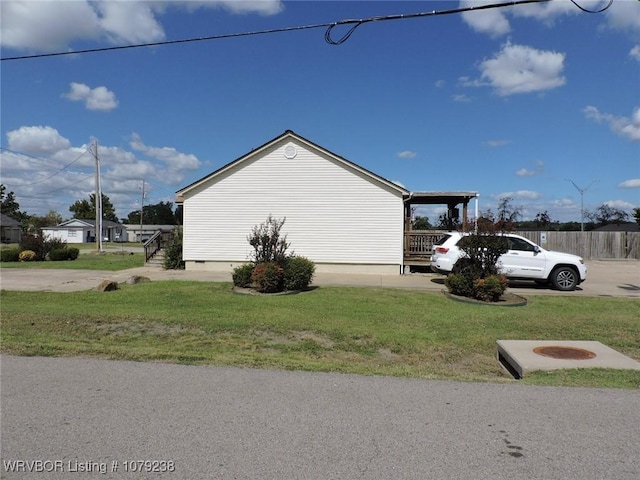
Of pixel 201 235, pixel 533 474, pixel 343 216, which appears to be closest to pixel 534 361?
pixel 533 474

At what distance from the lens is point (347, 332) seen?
8.24 metres

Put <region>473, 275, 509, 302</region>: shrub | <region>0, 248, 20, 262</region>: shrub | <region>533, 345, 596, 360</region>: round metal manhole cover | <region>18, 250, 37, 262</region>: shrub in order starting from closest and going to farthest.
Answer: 1. <region>533, 345, 596, 360</region>: round metal manhole cover
2. <region>473, 275, 509, 302</region>: shrub
3. <region>0, 248, 20, 262</region>: shrub
4. <region>18, 250, 37, 262</region>: shrub

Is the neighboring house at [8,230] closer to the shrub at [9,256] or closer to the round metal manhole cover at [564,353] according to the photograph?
the shrub at [9,256]

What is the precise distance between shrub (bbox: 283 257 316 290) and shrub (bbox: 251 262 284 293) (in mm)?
222

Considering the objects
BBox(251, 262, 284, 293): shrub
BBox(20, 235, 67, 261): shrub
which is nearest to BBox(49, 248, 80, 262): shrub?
BBox(20, 235, 67, 261): shrub

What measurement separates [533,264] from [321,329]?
930cm

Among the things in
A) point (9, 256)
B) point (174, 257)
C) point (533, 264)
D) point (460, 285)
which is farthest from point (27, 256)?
point (533, 264)

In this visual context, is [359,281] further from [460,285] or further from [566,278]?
[566,278]

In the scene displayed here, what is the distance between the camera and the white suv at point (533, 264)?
14.8 m

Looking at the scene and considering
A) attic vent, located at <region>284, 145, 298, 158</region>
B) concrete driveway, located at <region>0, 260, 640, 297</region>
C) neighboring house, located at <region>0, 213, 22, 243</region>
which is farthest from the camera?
neighboring house, located at <region>0, 213, 22, 243</region>

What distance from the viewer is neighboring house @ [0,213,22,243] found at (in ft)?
221

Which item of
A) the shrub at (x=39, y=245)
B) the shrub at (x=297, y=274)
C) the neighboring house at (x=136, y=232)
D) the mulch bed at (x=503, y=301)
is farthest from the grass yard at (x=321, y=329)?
the neighboring house at (x=136, y=232)

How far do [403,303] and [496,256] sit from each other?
290cm

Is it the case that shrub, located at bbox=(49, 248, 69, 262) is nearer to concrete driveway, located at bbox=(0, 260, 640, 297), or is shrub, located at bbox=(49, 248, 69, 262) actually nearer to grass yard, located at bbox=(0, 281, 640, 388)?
concrete driveway, located at bbox=(0, 260, 640, 297)
